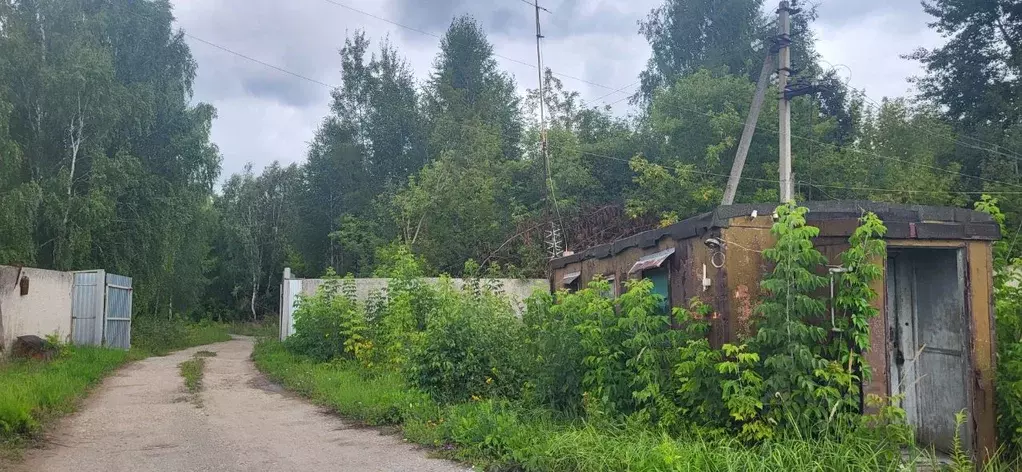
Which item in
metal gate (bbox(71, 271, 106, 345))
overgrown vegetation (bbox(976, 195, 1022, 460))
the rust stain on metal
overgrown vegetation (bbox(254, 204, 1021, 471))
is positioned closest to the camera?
overgrown vegetation (bbox(254, 204, 1021, 471))

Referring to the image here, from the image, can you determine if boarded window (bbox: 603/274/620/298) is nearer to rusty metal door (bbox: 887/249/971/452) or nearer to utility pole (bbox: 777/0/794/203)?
rusty metal door (bbox: 887/249/971/452)

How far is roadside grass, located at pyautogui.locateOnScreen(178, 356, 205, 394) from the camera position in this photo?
566 inches

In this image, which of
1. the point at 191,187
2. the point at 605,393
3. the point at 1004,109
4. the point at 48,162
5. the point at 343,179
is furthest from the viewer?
the point at 343,179

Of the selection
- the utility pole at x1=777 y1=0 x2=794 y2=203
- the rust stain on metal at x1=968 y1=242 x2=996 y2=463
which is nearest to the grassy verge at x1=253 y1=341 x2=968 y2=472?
the rust stain on metal at x1=968 y1=242 x2=996 y2=463

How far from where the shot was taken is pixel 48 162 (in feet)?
76.7

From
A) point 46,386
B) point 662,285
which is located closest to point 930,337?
point 662,285

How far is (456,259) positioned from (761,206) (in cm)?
2095

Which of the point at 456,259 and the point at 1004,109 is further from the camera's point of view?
the point at 456,259

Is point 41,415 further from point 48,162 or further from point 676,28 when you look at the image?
point 676,28

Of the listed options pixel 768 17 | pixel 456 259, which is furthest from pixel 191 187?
pixel 768 17

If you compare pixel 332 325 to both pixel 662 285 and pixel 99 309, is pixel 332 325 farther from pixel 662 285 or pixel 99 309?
pixel 662 285

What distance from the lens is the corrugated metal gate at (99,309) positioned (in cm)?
1842

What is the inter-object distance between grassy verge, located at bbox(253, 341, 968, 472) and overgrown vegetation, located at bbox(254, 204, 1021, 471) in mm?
20

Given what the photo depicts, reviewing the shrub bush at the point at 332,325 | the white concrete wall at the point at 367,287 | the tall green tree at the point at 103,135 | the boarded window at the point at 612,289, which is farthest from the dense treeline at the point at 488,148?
the boarded window at the point at 612,289
